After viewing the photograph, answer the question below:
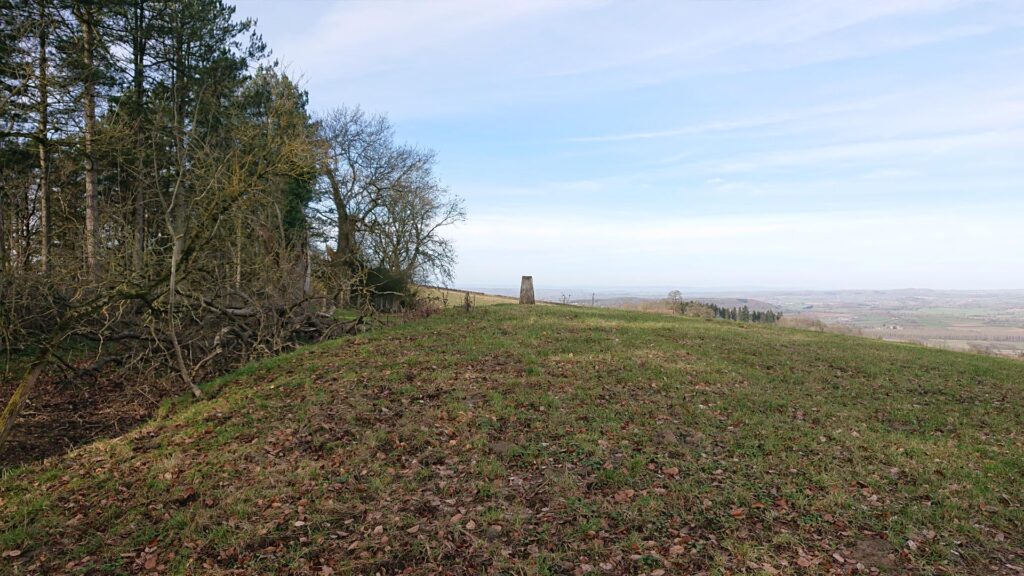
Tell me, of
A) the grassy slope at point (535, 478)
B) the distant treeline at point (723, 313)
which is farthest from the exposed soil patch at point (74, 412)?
the distant treeline at point (723, 313)

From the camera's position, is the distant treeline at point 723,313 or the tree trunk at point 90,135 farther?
the distant treeline at point 723,313

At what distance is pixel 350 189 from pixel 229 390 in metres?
19.2

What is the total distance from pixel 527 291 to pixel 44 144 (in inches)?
708

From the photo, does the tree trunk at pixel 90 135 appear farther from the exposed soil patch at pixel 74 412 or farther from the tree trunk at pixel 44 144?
the exposed soil patch at pixel 74 412

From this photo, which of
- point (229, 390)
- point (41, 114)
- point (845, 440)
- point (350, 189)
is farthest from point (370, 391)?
point (350, 189)

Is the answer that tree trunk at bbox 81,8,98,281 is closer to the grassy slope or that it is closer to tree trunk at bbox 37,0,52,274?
tree trunk at bbox 37,0,52,274

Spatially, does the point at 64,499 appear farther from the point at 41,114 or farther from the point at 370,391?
the point at 41,114

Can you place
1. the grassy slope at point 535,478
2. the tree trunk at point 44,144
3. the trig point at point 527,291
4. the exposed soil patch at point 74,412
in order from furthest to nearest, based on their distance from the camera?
the trig point at point 527,291 < the tree trunk at point 44,144 < the exposed soil patch at point 74,412 < the grassy slope at point 535,478

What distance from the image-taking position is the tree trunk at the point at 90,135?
10.5m

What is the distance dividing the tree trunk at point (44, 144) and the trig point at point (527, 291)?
16854mm

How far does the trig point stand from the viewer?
24141 millimetres

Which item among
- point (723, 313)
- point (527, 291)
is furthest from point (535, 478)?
point (723, 313)

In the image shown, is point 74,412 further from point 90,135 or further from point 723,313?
point 723,313

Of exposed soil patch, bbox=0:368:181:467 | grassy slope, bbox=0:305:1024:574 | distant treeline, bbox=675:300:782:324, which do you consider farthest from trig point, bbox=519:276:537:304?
A: exposed soil patch, bbox=0:368:181:467
